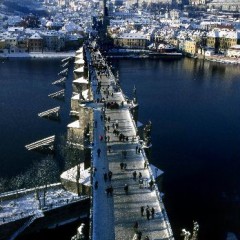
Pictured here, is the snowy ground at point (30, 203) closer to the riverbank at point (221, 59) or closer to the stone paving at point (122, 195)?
the stone paving at point (122, 195)

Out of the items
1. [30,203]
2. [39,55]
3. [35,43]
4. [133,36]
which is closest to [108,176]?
[30,203]

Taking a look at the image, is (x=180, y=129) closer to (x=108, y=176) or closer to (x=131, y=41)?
(x=108, y=176)

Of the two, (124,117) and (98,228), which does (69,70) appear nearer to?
(124,117)

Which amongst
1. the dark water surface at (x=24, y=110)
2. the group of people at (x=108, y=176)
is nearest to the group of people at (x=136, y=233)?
the group of people at (x=108, y=176)

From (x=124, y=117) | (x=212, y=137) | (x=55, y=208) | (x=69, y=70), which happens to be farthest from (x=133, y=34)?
(x=55, y=208)

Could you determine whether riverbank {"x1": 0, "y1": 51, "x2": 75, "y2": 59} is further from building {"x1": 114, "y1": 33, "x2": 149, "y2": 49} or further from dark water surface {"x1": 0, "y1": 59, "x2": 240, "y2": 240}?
building {"x1": 114, "y1": 33, "x2": 149, "y2": 49}

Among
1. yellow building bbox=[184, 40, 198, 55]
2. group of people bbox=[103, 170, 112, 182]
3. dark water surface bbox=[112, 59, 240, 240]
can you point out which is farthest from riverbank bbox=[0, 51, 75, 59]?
group of people bbox=[103, 170, 112, 182]
